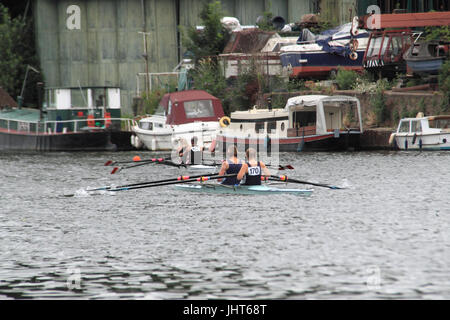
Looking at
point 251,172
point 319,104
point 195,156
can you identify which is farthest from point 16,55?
point 251,172

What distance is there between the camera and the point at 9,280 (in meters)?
15.8

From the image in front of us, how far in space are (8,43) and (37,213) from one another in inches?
1429

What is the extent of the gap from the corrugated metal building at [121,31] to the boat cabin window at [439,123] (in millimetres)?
19403

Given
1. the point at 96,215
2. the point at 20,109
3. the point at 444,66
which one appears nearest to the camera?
the point at 96,215

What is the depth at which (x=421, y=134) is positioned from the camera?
39250 millimetres

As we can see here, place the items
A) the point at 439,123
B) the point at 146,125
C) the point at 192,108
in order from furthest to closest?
the point at 146,125
the point at 192,108
the point at 439,123

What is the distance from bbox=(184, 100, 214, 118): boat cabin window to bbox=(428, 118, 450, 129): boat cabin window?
11.1 meters

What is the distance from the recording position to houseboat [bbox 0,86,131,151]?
47656 millimetres

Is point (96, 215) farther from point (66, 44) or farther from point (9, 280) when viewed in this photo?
point (66, 44)

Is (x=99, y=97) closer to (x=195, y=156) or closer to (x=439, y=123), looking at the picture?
(x=439, y=123)

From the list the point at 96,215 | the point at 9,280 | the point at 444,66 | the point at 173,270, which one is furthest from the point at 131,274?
the point at 444,66

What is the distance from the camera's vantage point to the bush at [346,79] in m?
46.5

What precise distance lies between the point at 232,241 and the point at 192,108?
27.5 meters
